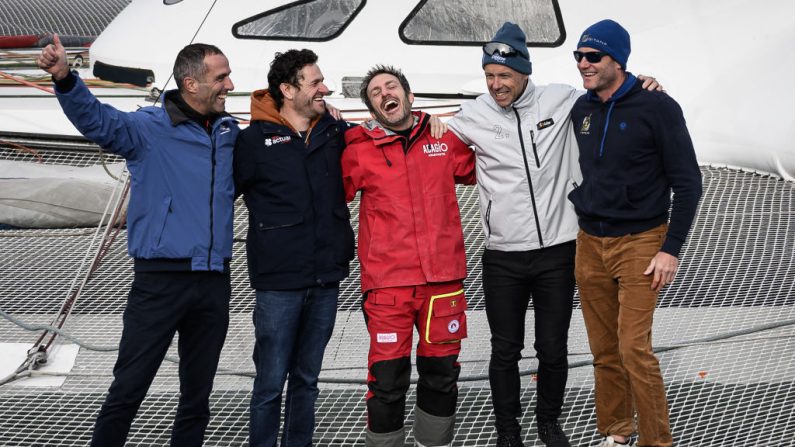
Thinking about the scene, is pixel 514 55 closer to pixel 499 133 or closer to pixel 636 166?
pixel 499 133

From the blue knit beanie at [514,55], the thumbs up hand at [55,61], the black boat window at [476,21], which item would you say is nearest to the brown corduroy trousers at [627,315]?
the blue knit beanie at [514,55]

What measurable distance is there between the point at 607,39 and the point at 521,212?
59 centimetres

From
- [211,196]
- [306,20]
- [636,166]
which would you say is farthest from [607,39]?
[306,20]

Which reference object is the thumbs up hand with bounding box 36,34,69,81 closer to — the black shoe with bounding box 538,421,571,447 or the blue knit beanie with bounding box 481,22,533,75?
the blue knit beanie with bounding box 481,22,533,75

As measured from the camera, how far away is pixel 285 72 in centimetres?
315

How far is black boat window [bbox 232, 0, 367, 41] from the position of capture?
5.68m

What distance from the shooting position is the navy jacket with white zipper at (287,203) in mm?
3121

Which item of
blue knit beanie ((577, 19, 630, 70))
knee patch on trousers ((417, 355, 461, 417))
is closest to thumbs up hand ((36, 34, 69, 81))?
knee patch on trousers ((417, 355, 461, 417))

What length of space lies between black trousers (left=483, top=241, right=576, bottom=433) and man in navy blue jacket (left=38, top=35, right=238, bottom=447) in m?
0.86

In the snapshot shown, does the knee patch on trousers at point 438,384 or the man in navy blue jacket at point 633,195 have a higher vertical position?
the man in navy blue jacket at point 633,195

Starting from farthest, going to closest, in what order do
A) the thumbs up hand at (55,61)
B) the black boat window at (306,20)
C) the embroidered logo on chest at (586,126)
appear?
1. the black boat window at (306,20)
2. the embroidered logo on chest at (586,126)
3. the thumbs up hand at (55,61)

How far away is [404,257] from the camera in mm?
3152

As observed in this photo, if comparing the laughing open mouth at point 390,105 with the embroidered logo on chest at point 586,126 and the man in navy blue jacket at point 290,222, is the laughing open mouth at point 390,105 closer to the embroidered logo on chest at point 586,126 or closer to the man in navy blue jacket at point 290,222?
the man in navy blue jacket at point 290,222

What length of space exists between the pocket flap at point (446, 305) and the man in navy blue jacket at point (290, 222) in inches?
12.1
